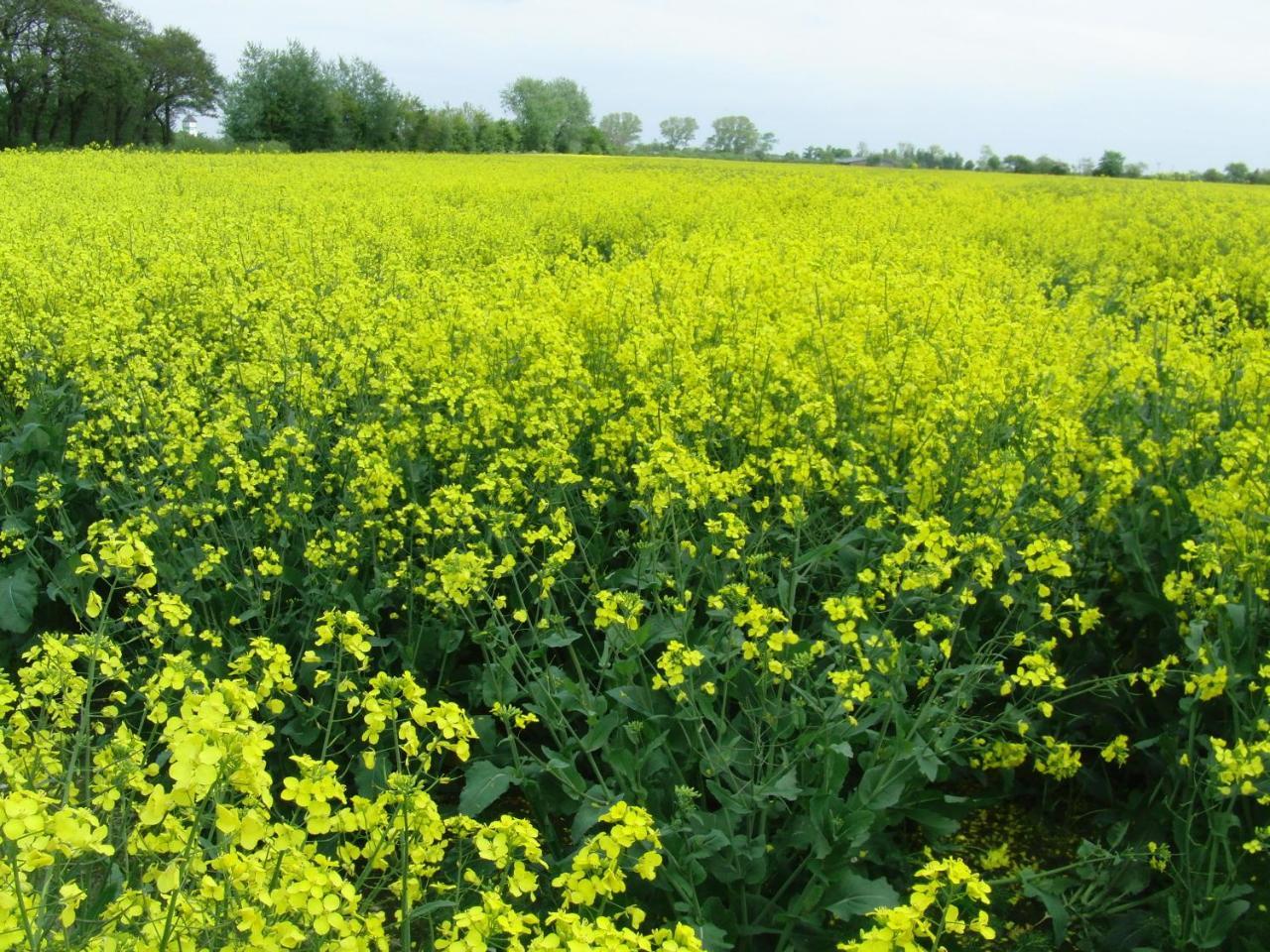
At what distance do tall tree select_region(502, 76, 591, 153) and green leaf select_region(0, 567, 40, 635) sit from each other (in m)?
60.2

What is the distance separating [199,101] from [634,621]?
62.7 meters

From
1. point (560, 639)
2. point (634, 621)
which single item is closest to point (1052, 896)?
point (634, 621)

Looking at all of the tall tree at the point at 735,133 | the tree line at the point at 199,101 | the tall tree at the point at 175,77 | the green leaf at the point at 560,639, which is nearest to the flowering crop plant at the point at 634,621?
the green leaf at the point at 560,639

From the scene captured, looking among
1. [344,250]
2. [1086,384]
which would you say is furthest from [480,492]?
[344,250]

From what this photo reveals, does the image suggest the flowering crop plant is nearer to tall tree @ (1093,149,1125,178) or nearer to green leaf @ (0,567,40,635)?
green leaf @ (0,567,40,635)

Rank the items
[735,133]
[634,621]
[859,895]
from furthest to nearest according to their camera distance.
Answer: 1. [735,133]
2. [634,621]
3. [859,895]

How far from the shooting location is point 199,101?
56500 millimetres

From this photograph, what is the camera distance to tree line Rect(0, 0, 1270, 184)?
152 ft

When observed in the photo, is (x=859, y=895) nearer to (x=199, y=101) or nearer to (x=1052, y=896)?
(x=1052, y=896)

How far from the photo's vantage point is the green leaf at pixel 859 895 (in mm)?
2605

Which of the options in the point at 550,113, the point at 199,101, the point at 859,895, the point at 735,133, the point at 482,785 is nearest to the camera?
the point at 859,895

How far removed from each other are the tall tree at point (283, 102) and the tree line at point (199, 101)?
0.16 feet

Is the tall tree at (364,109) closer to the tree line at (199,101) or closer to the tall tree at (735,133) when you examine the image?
the tree line at (199,101)

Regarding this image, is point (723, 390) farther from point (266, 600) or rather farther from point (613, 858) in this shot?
point (613, 858)
